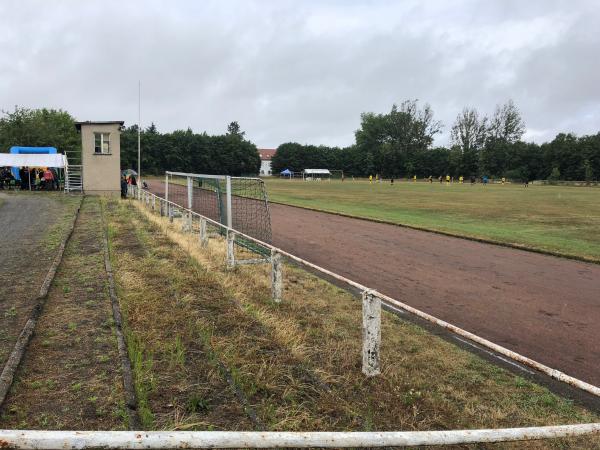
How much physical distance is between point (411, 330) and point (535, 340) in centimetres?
157

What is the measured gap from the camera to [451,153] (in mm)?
100188

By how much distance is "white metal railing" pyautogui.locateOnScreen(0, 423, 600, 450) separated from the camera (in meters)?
1.97

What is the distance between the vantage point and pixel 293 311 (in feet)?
21.9

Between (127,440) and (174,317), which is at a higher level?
(127,440)

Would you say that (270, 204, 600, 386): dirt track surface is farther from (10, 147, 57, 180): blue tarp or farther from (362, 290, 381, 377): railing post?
(10, 147, 57, 180): blue tarp

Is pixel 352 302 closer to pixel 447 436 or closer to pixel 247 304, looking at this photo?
pixel 247 304

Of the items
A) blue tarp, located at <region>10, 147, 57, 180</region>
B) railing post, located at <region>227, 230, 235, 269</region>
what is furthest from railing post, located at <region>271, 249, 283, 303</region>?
blue tarp, located at <region>10, 147, 57, 180</region>

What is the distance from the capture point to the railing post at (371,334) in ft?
15.0

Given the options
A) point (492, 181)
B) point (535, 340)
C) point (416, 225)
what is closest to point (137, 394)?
point (535, 340)

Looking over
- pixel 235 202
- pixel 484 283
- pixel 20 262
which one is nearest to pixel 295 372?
pixel 484 283

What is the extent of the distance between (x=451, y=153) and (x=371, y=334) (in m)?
102

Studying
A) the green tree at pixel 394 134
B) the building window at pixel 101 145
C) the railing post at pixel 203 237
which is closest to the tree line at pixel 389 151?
the green tree at pixel 394 134

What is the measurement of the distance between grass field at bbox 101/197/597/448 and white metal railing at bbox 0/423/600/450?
1123mm

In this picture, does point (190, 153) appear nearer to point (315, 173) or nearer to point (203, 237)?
point (315, 173)
